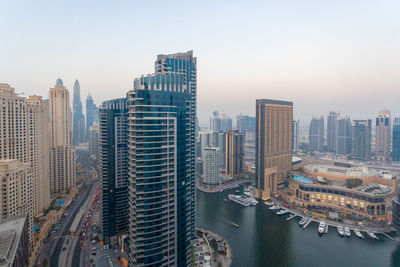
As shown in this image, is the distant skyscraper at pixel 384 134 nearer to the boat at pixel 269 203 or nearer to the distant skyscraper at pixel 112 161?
the boat at pixel 269 203

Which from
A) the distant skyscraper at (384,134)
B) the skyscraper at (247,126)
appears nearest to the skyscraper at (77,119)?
the skyscraper at (247,126)

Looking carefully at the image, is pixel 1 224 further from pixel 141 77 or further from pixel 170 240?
pixel 141 77

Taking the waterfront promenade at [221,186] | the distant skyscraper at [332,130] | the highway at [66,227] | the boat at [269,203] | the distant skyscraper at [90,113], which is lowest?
the highway at [66,227]

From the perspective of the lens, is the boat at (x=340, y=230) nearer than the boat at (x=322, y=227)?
Yes

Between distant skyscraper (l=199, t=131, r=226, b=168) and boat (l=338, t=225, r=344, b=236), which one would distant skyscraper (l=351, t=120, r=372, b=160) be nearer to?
distant skyscraper (l=199, t=131, r=226, b=168)

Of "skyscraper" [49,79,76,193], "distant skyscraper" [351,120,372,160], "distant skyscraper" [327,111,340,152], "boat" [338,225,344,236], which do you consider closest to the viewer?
"boat" [338,225,344,236]

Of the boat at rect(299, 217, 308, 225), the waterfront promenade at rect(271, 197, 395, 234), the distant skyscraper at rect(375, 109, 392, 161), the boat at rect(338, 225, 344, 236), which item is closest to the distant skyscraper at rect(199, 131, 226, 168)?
the boat at rect(299, 217, 308, 225)

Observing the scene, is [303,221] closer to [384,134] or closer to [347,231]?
[347,231]

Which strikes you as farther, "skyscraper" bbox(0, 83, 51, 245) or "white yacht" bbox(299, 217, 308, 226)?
"white yacht" bbox(299, 217, 308, 226)
